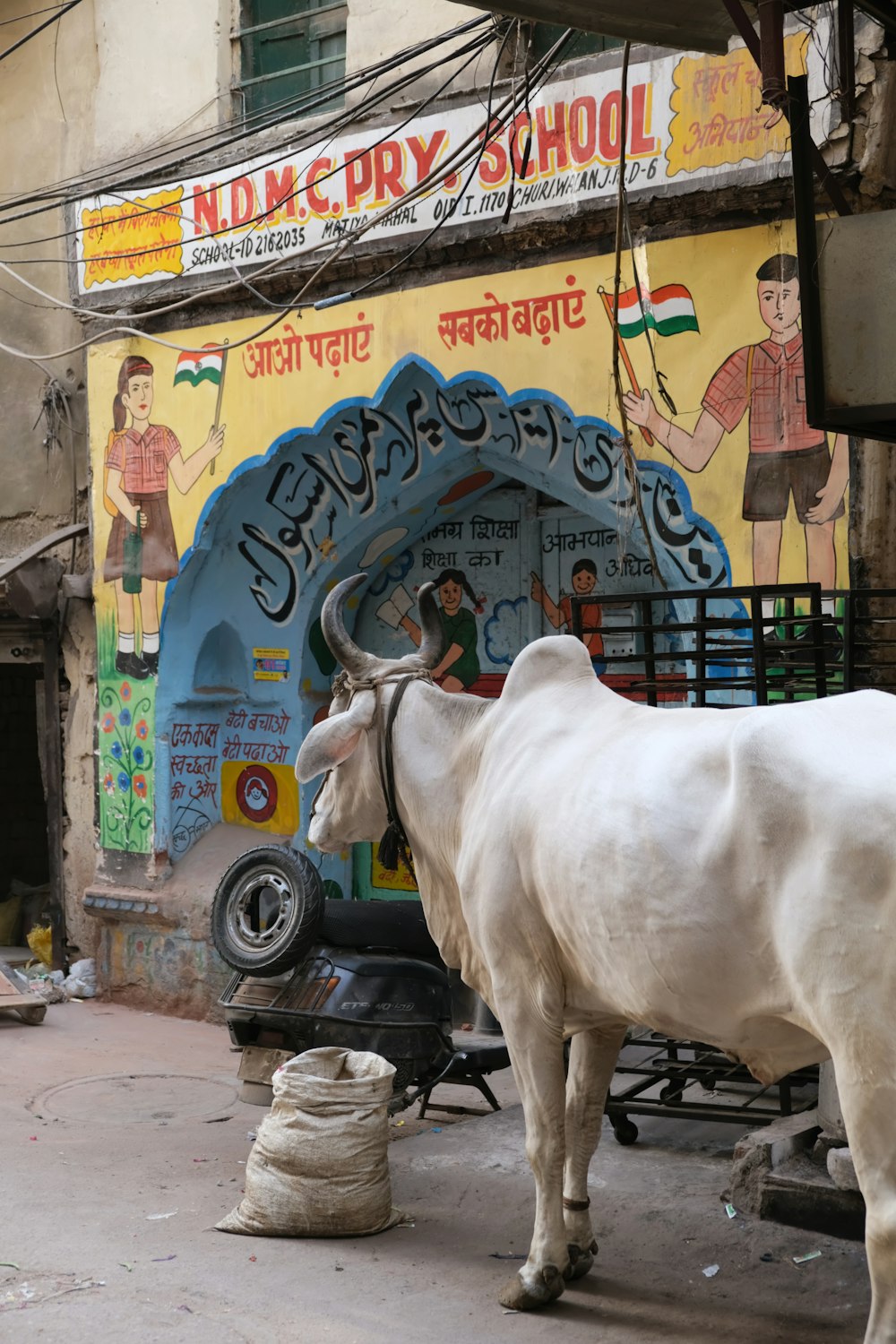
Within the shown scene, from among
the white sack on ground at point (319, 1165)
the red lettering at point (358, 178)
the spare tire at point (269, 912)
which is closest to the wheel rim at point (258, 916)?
the spare tire at point (269, 912)

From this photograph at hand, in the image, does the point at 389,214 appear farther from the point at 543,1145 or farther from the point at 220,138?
the point at 543,1145

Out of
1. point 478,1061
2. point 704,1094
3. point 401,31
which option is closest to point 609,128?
point 401,31

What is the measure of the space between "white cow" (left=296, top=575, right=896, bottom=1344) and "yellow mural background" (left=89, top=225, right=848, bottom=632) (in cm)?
254

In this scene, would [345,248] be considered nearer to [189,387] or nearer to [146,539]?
[189,387]

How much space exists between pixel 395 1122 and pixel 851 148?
4685 mm

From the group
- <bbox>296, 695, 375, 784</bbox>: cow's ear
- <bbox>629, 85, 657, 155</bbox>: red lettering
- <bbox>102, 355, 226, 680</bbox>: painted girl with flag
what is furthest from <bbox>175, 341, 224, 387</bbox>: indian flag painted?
<bbox>296, 695, 375, 784</bbox>: cow's ear

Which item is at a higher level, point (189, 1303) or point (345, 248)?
point (345, 248)

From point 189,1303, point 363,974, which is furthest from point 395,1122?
point 189,1303

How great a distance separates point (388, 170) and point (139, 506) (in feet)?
9.00

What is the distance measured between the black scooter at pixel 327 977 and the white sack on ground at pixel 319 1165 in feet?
2.67

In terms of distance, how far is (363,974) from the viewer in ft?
20.0

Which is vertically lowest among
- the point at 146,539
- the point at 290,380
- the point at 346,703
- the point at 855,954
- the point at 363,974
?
the point at 363,974

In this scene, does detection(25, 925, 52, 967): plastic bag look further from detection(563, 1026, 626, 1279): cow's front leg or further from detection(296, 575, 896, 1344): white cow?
detection(563, 1026, 626, 1279): cow's front leg

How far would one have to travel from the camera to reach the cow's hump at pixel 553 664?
4.53 meters
